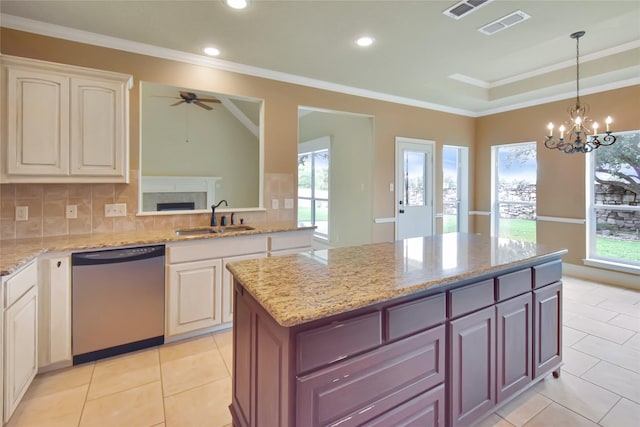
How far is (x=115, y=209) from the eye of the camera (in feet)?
9.55

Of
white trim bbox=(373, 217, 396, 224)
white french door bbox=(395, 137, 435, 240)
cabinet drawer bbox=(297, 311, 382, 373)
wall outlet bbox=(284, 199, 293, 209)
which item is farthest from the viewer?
white french door bbox=(395, 137, 435, 240)

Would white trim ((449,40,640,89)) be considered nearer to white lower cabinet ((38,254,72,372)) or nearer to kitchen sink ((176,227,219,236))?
kitchen sink ((176,227,219,236))

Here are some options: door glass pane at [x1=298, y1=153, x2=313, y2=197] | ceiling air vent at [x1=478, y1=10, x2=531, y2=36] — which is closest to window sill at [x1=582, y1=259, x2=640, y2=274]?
ceiling air vent at [x1=478, y1=10, x2=531, y2=36]

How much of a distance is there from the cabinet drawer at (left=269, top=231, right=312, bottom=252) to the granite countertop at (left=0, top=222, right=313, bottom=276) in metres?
0.16

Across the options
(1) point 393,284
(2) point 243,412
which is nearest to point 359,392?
(1) point 393,284

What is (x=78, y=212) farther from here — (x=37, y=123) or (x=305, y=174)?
(x=305, y=174)

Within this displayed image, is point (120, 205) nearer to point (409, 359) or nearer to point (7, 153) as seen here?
point (7, 153)

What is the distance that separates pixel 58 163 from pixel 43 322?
1.18 metres

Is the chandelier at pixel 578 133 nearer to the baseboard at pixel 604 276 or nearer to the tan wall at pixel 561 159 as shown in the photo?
the tan wall at pixel 561 159

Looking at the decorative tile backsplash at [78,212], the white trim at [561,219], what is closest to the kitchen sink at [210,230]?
the decorative tile backsplash at [78,212]

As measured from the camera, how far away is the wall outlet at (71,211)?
272 centimetres

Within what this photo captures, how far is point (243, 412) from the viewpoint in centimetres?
164

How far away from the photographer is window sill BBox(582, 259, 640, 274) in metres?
4.15

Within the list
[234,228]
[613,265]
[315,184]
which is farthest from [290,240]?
[613,265]
